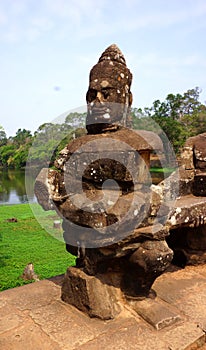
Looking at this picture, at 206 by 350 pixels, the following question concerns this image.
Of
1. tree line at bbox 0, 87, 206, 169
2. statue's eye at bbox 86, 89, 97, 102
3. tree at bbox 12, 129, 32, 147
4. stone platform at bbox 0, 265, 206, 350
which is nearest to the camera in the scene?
stone platform at bbox 0, 265, 206, 350

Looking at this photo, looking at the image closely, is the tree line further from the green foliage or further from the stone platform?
the stone platform

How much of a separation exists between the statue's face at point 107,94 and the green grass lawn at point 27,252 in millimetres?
4667

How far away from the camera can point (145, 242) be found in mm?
2738

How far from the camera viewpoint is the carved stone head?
9.23 ft

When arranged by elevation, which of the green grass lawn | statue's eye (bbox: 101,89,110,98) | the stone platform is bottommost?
the green grass lawn

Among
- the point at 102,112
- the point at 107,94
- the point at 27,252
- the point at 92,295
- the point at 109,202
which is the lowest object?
the point at 27,252

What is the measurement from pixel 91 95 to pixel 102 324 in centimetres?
204

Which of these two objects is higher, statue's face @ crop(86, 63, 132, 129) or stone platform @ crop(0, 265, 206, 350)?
statue's face @ crop(86, 63, 132, 129)

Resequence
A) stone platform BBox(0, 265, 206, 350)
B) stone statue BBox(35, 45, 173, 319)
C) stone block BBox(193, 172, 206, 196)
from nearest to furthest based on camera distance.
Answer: stone platform BBox(0, 265, 206, 350)
stone statue BBox(35, 45, 173, 319)
stone block BBox(193, 172, 206, 196)

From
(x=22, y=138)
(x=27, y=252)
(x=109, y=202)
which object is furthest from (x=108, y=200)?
(x=22, y=138)

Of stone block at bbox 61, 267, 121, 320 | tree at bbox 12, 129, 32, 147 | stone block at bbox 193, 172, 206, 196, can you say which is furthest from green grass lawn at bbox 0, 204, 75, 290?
tree at bbox 12, 129, 32, 147

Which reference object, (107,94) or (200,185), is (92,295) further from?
(200,185)

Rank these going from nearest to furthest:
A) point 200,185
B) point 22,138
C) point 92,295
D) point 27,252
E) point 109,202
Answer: point 109,202 → point 92,295 → point 200,185 → point 27,252 → point 22,138

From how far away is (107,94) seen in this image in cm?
282
